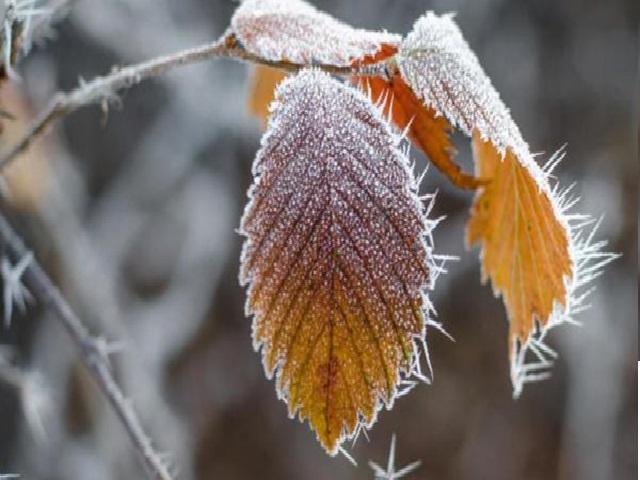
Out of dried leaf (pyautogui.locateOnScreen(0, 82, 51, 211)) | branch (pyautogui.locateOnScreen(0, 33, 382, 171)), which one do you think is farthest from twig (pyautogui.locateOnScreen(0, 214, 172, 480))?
dried leaf (pyautogui.locateOnScreen(0, 82, 51, 211))

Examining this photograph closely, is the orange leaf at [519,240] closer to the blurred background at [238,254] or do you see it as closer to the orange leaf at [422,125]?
the orange leaf at [422,125]

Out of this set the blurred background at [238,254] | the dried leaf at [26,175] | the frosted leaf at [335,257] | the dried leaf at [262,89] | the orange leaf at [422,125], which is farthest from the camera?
the blurred background at [238,254]

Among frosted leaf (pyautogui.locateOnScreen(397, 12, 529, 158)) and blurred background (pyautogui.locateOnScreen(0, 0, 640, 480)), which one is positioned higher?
blurred background (pyautogui.locateOnScreen(0, 0, 640, 480))

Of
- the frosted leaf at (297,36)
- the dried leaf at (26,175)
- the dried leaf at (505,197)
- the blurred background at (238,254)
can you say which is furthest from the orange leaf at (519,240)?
the blurred background at (238,254)

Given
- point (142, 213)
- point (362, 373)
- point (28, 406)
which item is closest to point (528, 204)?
point (362, 373)

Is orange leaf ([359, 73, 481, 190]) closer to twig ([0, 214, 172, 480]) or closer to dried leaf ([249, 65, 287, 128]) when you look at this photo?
dried leaf ([249, 65, 287, 128])
